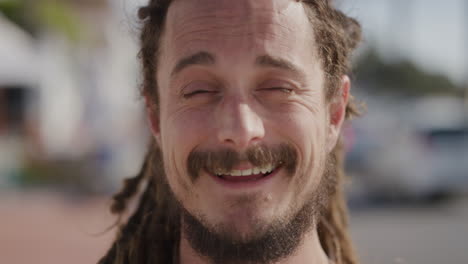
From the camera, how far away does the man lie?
188 centimetres

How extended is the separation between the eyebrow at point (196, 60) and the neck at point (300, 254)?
2.15 feet

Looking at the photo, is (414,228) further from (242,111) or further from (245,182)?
(242,111)

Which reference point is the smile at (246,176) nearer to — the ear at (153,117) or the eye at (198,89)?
the eye at (198,89)

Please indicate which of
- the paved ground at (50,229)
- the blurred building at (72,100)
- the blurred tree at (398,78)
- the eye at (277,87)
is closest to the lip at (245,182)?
the eye at (277,87)

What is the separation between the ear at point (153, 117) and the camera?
2.23 m

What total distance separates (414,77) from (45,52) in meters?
33.9

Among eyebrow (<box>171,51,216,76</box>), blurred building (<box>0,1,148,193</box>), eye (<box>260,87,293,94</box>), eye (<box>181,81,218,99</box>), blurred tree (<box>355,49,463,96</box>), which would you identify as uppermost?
eyebrow (<box>171,51,216,76</box>)

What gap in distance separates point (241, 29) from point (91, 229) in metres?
8.28

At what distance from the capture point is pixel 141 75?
8.21 feet

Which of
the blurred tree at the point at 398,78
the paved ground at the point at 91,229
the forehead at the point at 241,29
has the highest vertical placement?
the forehead at the point at 241,29

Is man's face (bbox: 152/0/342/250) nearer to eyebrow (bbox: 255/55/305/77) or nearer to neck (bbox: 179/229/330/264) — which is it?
eyebrow (bbox: 255/55/305/77)

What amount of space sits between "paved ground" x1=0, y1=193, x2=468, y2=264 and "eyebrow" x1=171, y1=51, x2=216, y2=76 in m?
4.47

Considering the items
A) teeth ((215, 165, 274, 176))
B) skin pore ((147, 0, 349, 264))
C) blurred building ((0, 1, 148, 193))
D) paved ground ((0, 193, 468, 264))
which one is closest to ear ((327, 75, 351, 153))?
skin pore ((147, 0, 349, 264))

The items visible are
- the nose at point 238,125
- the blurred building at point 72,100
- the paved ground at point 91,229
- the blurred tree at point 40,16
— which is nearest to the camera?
the nose at point 238,125
